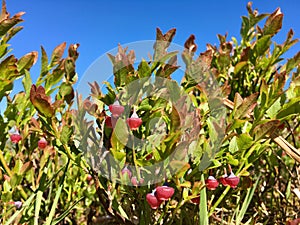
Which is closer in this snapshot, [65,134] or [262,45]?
[65,134]

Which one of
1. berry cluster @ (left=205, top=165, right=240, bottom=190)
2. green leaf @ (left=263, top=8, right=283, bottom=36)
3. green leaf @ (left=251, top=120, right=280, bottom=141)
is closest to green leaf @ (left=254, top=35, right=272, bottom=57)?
green leaf @ (left=263, top=8, right=283, bottom=36)

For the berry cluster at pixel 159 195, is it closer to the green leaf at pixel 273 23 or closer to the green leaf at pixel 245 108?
the green leaf at pixel 245 108

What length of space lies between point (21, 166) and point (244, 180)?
0.76 meters

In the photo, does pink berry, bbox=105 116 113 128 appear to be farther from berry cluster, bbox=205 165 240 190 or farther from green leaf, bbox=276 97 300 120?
green leaf, bbox=276 97 300 120

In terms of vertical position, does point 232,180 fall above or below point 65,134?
below

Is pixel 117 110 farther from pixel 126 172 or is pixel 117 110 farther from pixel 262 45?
pixel 262 45

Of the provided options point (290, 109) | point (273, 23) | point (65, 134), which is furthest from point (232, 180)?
point (273, 23)

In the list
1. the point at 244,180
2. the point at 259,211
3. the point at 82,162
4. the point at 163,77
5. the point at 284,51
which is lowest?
the point at 259,211

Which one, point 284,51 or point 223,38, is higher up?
point 223,38

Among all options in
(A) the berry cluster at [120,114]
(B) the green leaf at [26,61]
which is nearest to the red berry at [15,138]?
(B) the green leaf at [26,61]

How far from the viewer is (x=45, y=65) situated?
51.9 inches

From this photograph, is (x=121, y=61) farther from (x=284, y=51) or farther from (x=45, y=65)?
(x=284, y=51)

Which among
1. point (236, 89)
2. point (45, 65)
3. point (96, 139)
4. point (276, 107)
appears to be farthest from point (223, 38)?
point (96, 139)

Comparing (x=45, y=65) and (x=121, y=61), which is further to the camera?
(x=45, y=65)
